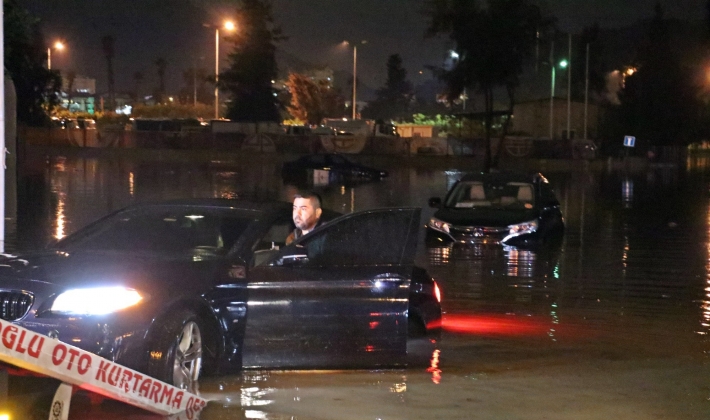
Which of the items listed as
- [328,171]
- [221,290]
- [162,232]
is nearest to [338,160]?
→ [328,171]

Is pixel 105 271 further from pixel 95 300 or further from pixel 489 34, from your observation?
pixel 489 34

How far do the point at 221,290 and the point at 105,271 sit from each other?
0.84m

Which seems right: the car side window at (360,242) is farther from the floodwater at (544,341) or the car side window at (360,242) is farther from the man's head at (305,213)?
the floodwater at (544,341)

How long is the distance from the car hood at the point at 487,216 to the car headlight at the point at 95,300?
10.8 m

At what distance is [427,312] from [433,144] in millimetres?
53270

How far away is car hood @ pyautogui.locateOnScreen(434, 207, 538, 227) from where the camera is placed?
54.1 feet

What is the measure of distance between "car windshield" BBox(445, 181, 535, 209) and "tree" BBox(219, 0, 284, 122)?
6523cm

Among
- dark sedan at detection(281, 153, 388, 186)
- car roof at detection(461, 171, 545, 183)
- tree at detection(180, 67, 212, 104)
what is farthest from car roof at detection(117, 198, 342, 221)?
tree at detection(180, 67, 212, 104)

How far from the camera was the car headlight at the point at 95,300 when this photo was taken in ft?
20.3

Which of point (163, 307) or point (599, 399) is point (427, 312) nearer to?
point (599, 399)

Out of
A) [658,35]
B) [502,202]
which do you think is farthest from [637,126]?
[502,202]

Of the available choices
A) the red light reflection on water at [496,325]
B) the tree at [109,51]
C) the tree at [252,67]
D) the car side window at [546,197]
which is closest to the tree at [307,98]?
the tree at [252,67]

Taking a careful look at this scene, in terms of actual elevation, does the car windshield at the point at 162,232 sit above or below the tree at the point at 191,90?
below

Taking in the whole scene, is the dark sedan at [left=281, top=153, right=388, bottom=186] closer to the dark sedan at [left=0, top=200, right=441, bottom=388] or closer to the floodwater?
the floodwater
